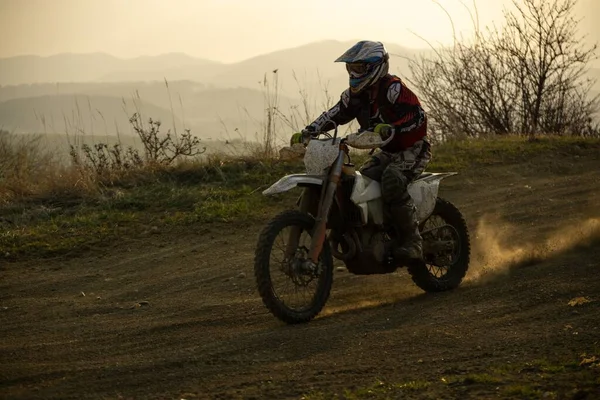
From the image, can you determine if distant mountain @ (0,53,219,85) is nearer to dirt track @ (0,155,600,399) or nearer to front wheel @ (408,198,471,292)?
dirt track @ (0,155,600,399)

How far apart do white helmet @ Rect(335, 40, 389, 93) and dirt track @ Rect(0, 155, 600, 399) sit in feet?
5.69

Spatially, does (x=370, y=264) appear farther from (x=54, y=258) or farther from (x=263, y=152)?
(x=263, y=152)

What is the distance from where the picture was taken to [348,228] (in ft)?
23.8

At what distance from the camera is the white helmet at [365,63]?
7168 millimetres

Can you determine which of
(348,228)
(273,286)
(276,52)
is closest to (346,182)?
(348,228)

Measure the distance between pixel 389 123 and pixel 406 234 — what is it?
0.87 m

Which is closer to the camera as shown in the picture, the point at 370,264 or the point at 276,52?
the point at 370,264

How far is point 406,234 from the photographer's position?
7418mm

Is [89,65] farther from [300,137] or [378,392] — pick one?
[378,392]

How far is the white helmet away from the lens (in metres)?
7.17

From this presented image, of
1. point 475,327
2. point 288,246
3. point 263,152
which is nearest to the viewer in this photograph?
point 475,327

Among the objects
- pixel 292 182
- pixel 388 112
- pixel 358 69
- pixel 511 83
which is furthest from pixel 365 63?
pixel 511 83

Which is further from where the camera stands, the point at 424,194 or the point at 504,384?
the point at 424,194

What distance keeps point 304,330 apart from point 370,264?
3.28 ft
